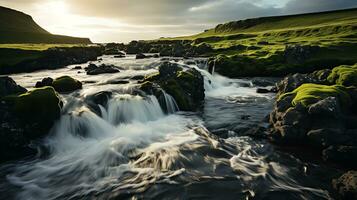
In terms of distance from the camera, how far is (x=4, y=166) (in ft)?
59.1

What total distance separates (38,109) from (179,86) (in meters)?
14.6

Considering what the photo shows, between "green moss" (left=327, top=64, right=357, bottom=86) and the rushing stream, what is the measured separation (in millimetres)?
12593

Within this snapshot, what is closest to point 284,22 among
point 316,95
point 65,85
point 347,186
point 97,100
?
point 316,95

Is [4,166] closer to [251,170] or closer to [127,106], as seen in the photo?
[127,106]

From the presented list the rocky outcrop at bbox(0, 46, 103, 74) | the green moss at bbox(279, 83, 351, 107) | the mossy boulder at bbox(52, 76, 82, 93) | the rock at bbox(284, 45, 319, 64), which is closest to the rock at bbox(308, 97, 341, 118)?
the green moss at bbox(279, 83, 351, 107)

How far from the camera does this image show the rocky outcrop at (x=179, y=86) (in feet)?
100

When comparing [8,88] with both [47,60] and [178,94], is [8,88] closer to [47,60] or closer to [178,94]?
[178,94]

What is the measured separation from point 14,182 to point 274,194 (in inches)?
544

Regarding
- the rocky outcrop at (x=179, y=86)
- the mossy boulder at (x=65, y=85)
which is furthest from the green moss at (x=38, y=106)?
the rocky outcrop at (x=179, y=86)

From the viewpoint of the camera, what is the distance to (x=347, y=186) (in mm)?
13547

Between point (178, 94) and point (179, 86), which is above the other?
point (179, 86)

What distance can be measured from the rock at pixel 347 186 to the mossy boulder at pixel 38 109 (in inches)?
754

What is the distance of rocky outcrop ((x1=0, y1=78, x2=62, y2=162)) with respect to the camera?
752 inches

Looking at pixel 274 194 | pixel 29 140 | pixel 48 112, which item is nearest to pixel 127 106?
pixel 48 112
